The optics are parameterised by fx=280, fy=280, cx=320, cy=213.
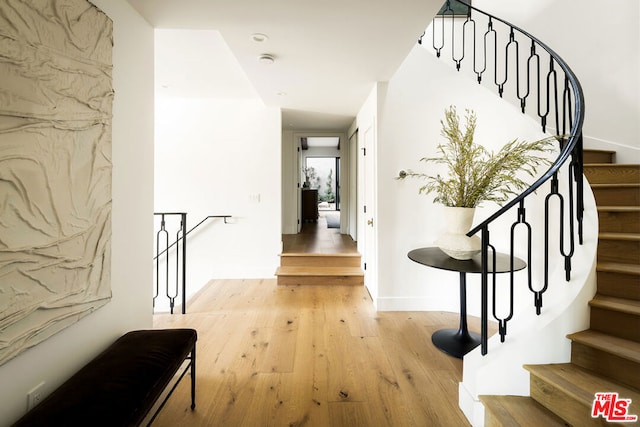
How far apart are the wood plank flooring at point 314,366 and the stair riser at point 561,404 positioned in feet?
1.37

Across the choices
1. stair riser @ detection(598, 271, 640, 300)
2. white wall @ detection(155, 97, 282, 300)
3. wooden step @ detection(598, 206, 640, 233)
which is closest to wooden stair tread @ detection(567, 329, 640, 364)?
stair riser @ detection(598, 271, 640, 300)

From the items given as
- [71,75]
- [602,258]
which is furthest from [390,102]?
[71,75]

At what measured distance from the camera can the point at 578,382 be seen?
134 centimetres

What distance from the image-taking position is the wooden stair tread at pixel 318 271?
12.5 feet

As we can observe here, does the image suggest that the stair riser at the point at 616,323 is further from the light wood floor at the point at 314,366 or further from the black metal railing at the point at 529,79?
the light wood floor at the point at 314,366

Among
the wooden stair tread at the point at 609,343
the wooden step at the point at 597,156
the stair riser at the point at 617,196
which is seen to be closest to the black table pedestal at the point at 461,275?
the wooden stair tread at the point at 609,343

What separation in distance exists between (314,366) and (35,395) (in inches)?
58.9

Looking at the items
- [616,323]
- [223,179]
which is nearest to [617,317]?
[616,323]

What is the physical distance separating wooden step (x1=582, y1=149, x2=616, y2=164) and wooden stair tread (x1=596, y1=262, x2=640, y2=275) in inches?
53.2

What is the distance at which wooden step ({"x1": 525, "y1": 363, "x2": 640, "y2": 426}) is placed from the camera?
1236mm

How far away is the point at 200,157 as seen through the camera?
13.4 ft

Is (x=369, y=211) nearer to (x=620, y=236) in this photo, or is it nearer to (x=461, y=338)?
(x=461, y=338)

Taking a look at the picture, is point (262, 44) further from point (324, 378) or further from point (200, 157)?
point (324, 378)

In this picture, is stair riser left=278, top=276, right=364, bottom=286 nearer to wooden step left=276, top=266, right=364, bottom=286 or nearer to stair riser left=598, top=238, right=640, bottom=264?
wooden step left=276, top=266, right=364, bottom=286
